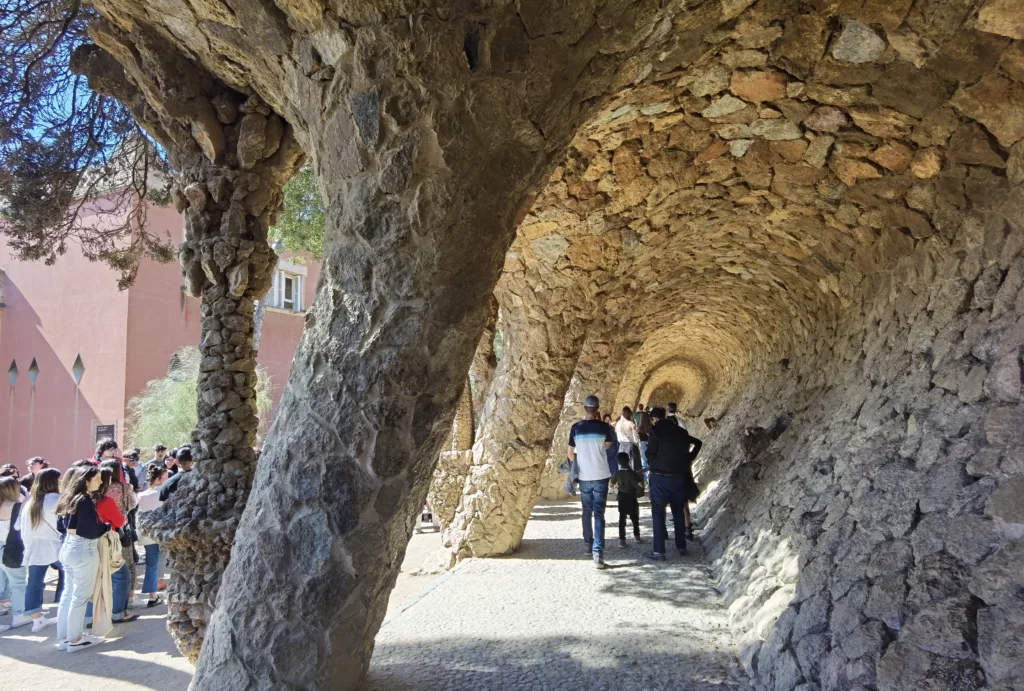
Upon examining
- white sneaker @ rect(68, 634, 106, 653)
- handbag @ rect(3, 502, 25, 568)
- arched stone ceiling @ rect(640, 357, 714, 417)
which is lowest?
white sneaker @ rect(68, 634, 106, 653)

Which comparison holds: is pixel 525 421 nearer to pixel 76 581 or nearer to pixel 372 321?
pixel 372 321

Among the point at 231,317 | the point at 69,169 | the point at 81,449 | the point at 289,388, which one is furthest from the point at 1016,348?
the point at 81,449

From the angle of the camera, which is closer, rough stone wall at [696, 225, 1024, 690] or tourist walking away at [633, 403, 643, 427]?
rough stone wall at [696, 225, 1024, 690]

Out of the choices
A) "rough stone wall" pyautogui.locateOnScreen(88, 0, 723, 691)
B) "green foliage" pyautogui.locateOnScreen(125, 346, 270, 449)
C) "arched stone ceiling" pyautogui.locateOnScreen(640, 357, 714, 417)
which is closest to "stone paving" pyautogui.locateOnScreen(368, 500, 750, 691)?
"rough stone wall" pyautogui.locateOnScreen(88, 0, 723, 691)

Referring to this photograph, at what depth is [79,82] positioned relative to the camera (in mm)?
5398

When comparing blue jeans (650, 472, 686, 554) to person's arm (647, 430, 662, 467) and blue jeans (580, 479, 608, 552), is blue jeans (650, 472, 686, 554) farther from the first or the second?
blue jeans (580, 479, 608, 552)

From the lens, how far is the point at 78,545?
5.22 meters

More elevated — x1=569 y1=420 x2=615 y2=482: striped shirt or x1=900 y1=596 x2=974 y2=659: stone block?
x1=569 y1=420 x2=615 y2=482: striped shirt

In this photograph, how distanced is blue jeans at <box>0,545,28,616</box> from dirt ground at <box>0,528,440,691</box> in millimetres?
192

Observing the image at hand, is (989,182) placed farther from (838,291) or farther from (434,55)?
(434,55)

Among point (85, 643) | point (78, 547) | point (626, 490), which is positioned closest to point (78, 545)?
point (78, 547)

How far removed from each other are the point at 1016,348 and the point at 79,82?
6796mm

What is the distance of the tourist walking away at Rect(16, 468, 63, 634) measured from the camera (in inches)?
227

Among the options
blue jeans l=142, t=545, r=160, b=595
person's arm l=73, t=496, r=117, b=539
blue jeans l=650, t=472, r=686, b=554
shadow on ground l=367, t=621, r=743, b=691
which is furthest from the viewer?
blue jeans l=142, t=545, r=160, b=595
